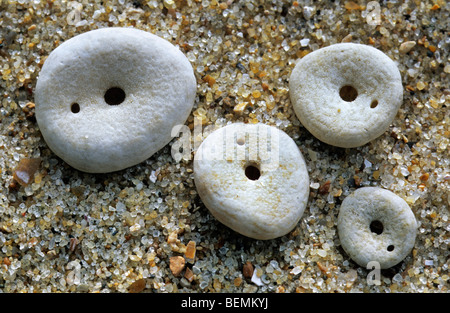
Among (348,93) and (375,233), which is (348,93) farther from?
(375,233)

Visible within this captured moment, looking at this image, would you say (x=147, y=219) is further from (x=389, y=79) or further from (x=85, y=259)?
(x=389, y=79)

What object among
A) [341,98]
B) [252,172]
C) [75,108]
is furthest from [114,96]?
[341,98]

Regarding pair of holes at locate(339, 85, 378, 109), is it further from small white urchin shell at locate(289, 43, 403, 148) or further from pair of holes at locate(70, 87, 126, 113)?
pair of holes at locate(70, 87, 126, 113)

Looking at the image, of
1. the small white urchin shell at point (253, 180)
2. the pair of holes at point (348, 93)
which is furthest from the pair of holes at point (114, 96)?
the pair of holes at point (348, 93)

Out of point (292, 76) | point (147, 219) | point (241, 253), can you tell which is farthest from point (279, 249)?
point (292, 76)

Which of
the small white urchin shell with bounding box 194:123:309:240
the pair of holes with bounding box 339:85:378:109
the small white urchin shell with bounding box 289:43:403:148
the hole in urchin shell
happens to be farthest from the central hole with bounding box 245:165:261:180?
the hole in urchin shell

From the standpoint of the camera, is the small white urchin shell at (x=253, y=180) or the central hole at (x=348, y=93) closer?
the small white urchin shell at (x=253, y=180)

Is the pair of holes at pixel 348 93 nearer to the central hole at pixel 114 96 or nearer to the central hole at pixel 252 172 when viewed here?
the central hole at pixel 252 172
